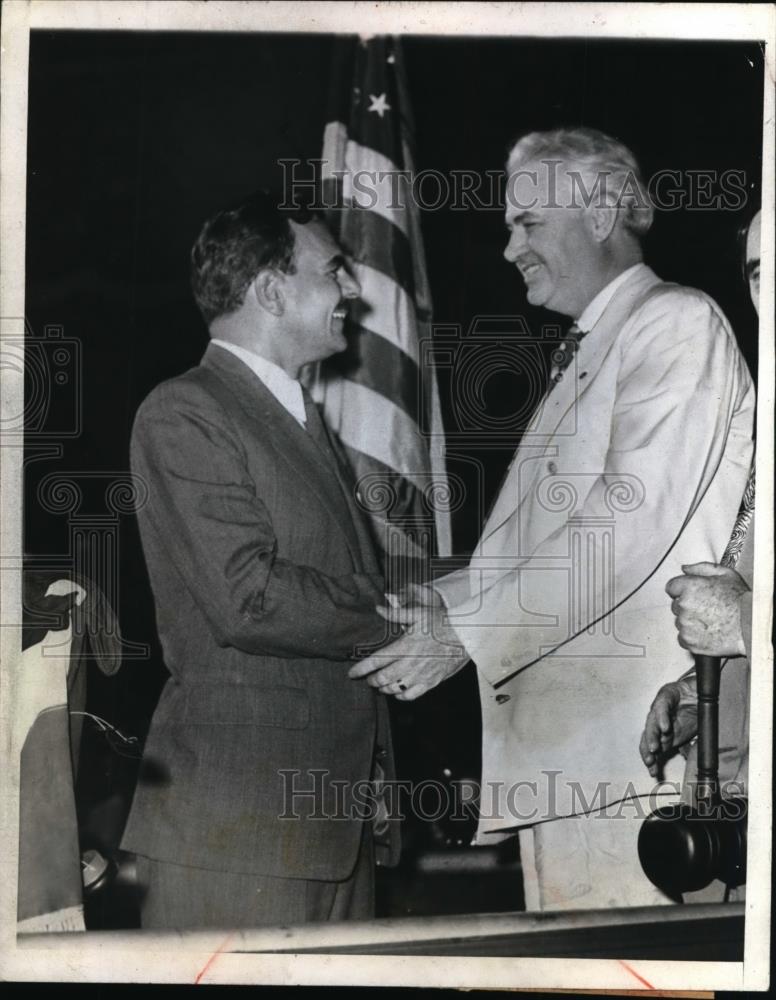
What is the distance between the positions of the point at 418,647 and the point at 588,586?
1.78 feet

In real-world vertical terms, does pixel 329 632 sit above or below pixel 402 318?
below

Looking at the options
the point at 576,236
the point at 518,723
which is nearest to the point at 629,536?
the point at 518,723

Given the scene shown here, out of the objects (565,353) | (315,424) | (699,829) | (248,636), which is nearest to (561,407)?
(565,353)

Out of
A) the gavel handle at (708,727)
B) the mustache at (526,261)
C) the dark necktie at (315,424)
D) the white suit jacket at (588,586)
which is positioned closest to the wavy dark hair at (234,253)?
the dark necktie at (315,424)

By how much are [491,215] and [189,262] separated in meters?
0.93

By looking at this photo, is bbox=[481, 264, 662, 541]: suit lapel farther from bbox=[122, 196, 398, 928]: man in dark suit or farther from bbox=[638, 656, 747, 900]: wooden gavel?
bbox=[638, 656, 747, 900]: wooden gavel

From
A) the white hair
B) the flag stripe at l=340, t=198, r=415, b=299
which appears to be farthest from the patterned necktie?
the flag stripe at l=340, t=198, r=415, b=299

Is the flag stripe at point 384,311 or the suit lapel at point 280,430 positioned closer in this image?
the suit lapel at point 280,430

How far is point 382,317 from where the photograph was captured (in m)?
3.75

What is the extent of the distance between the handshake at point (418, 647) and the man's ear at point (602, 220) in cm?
120

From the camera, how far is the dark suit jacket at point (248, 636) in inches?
140

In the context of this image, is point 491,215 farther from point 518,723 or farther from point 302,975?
point 302,975

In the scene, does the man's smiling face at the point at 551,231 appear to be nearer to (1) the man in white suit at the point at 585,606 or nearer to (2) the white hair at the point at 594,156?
(2) the white hair at the point at 594,156

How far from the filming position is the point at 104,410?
369 centimetres
